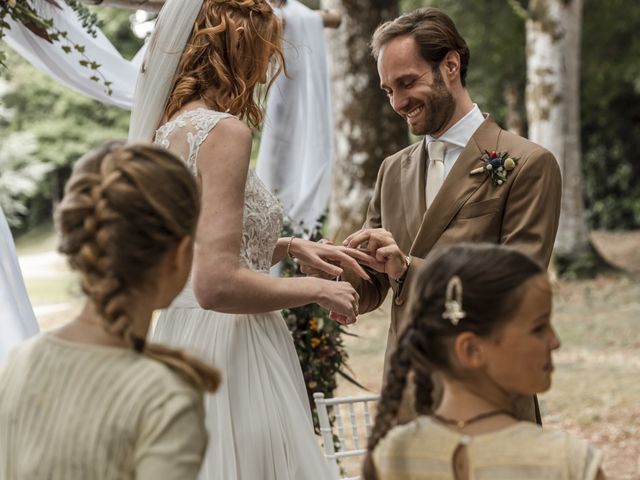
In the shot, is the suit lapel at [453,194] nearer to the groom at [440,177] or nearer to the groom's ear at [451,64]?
the groom at [440,177]

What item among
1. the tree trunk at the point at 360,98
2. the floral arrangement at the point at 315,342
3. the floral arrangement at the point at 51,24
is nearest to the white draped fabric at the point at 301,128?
the floral arrangement at the point at 315,342

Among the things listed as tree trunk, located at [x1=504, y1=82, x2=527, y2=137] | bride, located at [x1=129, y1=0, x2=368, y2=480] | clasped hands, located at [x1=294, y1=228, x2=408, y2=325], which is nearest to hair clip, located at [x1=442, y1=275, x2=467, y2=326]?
bride, located at [x1=129, y1=0, x2=368, y2=480]

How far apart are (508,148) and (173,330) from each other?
1.18m

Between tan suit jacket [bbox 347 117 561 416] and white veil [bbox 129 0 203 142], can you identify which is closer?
white veil [bbox 129 0 203 142]

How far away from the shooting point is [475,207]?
10.1 ft

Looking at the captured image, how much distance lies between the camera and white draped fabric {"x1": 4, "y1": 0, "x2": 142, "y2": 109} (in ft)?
14.0

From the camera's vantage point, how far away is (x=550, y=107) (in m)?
12.9

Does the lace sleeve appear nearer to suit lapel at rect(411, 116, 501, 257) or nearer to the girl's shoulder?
suit lapel at rect(411, 116, 501, 257)

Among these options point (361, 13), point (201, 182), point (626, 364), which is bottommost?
point (626, 364)

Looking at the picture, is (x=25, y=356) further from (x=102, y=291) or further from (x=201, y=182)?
(x=201, y=182)

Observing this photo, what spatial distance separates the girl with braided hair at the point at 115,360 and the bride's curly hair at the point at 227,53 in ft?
3.45

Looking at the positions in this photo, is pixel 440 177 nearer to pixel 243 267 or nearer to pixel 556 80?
pixel 243 267

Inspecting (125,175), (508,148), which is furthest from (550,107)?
(125,175)

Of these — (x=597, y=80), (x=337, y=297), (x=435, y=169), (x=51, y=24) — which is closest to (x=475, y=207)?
(x=435, y=169)
